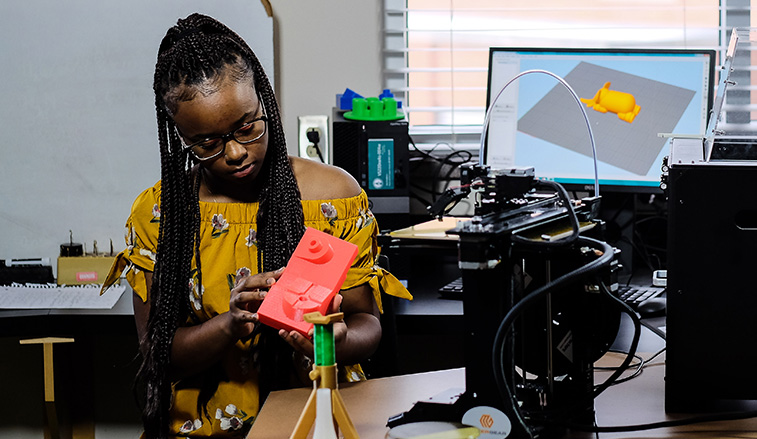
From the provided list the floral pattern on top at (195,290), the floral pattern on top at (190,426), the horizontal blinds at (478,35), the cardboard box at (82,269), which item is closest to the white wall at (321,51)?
the horizontal blinds at (478,35)

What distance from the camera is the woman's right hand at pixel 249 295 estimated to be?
3.88 ft

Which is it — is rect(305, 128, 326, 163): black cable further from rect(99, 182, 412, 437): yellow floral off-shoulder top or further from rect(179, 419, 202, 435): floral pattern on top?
rect(179, 419, 202, 435): floral pattern on top

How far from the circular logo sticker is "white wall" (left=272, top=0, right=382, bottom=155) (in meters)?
1.58

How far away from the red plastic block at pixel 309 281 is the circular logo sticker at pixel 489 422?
22cm

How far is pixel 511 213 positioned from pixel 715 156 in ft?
1.07

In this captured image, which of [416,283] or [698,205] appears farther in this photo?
[416,283]

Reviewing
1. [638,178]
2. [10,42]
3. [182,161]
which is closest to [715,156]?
[182,161]

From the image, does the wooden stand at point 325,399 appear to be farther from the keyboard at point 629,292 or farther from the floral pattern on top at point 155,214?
the keyboard at point 629,292

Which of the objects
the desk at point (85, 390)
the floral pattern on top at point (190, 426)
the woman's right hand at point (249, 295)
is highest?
the woman's right hand at point (249, 295)

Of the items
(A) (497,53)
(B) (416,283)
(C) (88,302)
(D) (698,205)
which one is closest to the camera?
(D) (698,205)

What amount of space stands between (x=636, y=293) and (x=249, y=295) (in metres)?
1.11

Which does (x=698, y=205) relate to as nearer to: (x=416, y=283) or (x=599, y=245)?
(x=599, y=245)

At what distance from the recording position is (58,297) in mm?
2143

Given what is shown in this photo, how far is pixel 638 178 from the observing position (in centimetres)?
223
